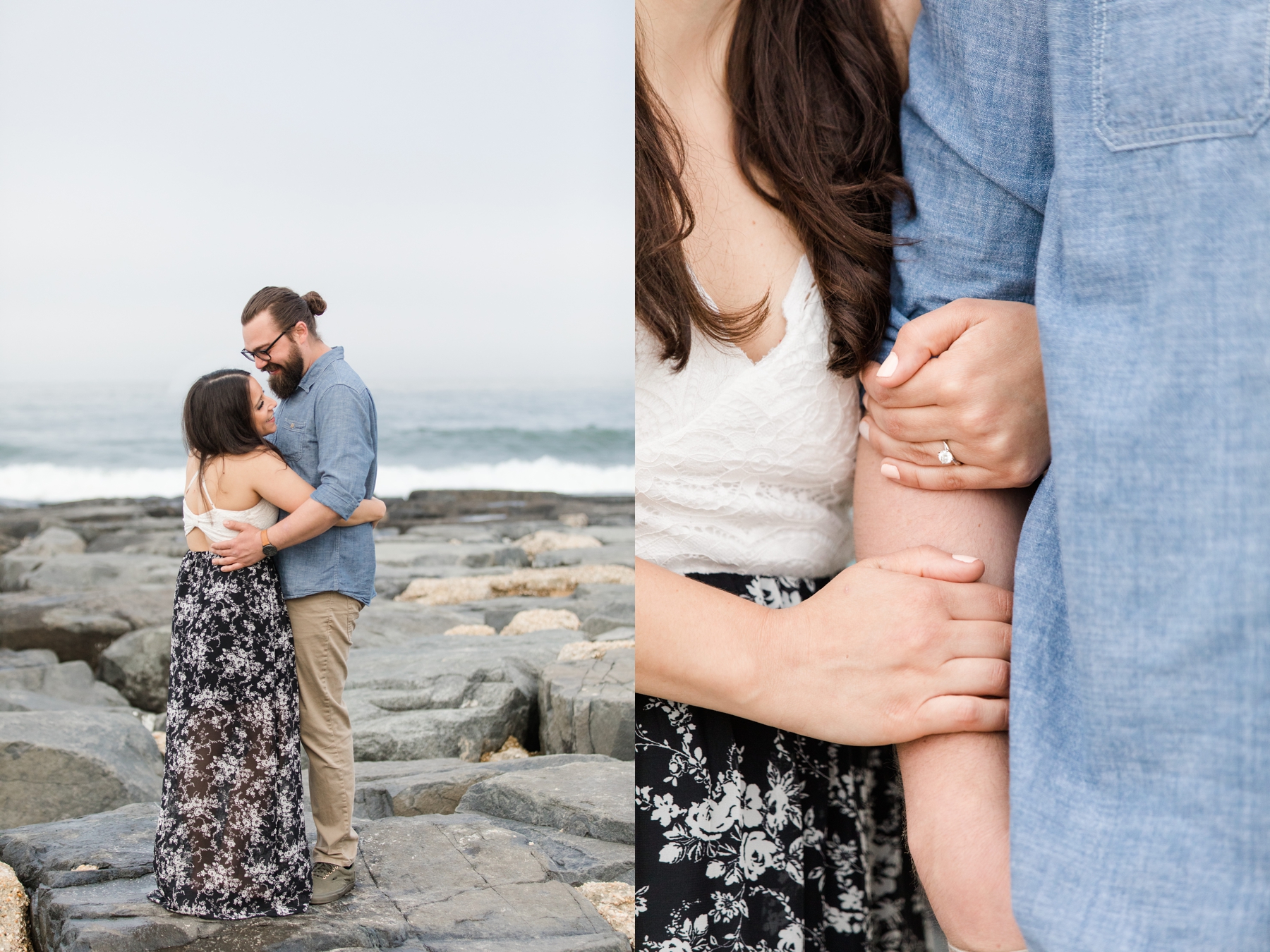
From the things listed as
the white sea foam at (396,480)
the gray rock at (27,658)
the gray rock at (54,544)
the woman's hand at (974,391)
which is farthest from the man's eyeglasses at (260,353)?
the woman's hand at (974,391)

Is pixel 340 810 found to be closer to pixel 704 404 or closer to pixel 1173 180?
pixel 704 404

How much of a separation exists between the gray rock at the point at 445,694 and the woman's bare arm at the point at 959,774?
343 mm

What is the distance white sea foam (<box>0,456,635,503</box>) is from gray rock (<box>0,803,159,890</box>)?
27cm

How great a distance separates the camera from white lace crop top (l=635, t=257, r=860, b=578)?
35.7 inches

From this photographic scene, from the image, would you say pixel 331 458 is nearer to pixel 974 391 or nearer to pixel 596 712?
pixel 596 712

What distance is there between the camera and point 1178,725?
0.66 meters

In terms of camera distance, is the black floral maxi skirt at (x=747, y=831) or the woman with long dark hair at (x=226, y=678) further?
the black floral maxi skirt at (x=747, y=831)

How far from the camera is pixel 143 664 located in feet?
2.63

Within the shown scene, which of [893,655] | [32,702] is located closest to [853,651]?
[893,655]

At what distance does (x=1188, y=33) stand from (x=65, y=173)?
897mm

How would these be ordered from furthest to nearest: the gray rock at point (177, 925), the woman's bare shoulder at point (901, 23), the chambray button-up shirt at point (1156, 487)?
the woman's bare shoulder at point (901, 23) < the gray rock at point (177, 925) < the chambray button-up shirt at point (1156, 487)

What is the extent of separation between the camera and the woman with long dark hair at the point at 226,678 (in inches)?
30.7

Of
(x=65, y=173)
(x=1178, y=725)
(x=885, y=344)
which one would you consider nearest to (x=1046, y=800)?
(x=1178, y=725)

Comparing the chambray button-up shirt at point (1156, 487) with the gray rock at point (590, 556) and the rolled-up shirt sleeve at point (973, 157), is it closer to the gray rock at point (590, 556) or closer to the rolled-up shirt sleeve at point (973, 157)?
the rolled-up shirt sleeve at point (973, 157)
